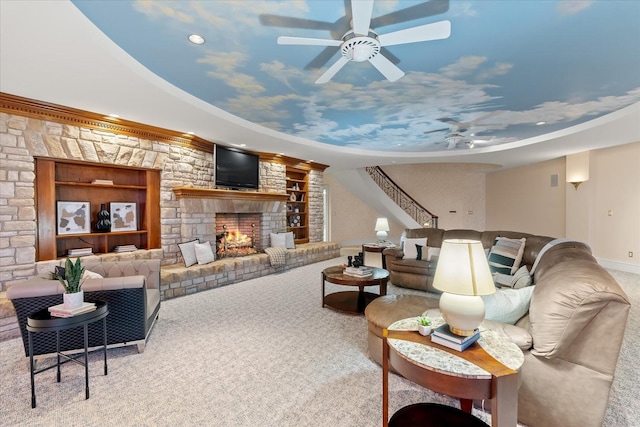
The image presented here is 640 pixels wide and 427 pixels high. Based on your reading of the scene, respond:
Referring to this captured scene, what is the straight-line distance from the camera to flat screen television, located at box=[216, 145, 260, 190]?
19.3 ft

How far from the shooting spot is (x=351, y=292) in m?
4.71

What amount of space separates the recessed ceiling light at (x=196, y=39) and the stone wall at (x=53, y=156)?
2.70 meters

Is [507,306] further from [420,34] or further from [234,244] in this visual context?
[234,244]

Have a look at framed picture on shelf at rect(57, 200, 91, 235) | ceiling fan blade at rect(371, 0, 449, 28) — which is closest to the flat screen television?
framed picture on shelf at rect(57, 200, 91, 235)

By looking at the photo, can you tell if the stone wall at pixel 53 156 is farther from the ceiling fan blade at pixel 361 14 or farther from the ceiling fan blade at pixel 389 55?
the ceiling fan blade at pixel 361 14

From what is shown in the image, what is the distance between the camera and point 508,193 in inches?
367

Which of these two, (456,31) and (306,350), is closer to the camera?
(456,31)

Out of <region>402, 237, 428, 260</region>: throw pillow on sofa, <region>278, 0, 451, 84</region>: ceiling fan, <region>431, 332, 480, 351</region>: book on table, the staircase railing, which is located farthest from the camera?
the staircase railing

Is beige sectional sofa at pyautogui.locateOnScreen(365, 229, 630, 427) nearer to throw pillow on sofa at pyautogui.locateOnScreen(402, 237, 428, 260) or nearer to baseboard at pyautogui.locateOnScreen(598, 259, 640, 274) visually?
throw pillow on sofa at pyautogui.locateOnScreen(402, 237, 428, 260)

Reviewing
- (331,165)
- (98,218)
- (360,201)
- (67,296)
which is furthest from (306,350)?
(360,201)

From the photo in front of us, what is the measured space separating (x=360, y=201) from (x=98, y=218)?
801cm

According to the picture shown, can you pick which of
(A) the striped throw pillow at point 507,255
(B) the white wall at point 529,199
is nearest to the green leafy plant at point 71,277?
(A) the striped throw pillow at point 507,255

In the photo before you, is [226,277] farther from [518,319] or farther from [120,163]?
[518,319]

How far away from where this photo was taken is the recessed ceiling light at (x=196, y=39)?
252 cm
